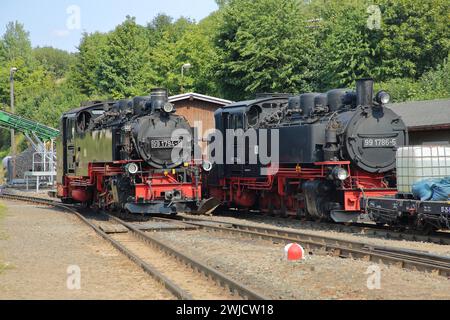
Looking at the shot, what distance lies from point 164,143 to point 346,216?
5.99 metres

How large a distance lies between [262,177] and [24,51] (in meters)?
87.3

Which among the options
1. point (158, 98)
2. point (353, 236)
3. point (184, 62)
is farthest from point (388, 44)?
point (353, 236)

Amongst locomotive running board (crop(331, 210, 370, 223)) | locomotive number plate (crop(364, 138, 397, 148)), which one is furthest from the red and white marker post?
locomotive number plate (crop(364, 138, 397, 148))

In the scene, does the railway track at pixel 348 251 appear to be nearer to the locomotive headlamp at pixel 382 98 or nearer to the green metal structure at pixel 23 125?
the locomotive headlamp at pixel 382 98

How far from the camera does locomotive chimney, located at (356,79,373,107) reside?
1756 cm

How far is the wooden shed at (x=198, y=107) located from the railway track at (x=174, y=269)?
58.1ft

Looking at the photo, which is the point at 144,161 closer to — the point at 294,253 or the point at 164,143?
the point at 164,143

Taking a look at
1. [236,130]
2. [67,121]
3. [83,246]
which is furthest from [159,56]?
[83,246]

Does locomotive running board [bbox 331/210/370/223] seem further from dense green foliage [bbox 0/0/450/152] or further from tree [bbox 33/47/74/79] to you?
tree [bbox 33/47/74/79]

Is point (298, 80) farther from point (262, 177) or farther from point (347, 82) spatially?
point (262, 177)

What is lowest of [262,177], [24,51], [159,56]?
[262,177]

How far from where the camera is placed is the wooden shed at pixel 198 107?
3503cm

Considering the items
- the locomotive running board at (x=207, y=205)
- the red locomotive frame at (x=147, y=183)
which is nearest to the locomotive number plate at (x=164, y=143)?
the red locomotive frame at (x=147, y=183)

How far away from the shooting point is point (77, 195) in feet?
78.9
